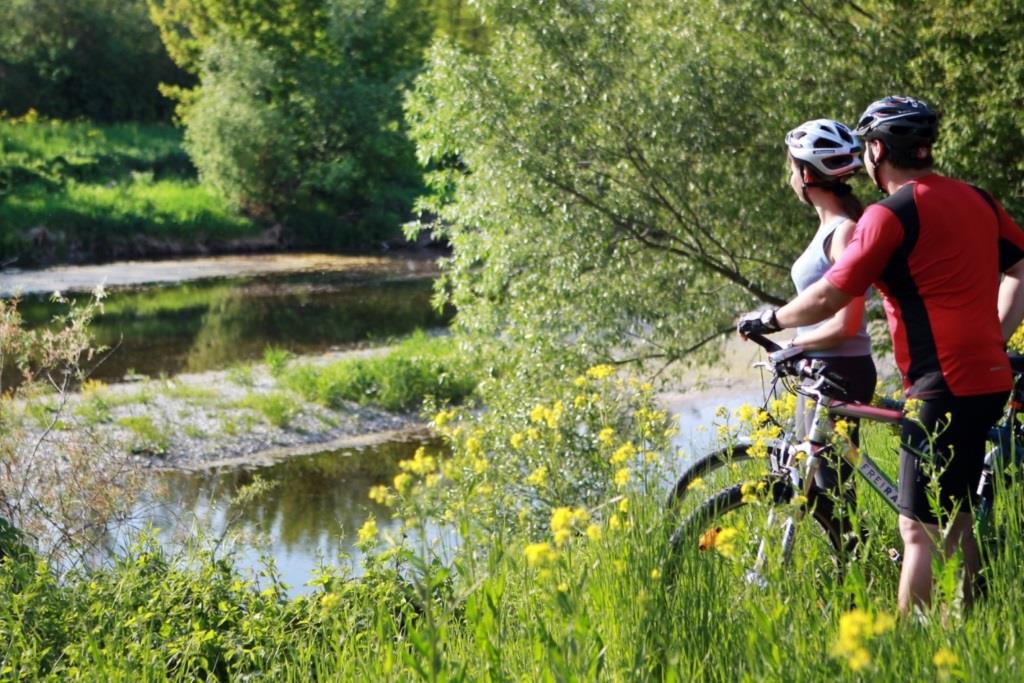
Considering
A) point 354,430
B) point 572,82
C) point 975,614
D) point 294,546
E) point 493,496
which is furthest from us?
point 354,430

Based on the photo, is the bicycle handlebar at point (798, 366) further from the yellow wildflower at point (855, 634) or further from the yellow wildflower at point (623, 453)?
the yellow wildflower at point (855, 634)

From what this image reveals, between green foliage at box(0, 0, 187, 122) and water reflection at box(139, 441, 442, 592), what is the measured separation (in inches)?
1436

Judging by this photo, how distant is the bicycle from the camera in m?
4.09

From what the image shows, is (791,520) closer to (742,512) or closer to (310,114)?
(742,512)

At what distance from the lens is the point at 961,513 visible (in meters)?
4.21

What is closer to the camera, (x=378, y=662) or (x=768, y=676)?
(x=768, y=676)

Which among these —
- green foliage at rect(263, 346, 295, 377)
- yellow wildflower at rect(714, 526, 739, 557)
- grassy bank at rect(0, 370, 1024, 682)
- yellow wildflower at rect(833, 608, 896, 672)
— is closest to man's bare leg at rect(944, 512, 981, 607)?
grassy bank at rect(0, 370, 1024, 682)

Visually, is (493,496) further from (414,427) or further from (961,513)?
(414,427)

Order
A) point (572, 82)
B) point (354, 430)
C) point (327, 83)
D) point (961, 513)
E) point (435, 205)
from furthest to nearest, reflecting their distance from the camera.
→ 1. point (327, 83)
2. point (354, 430)
3. point (435, 205)
4. point (572, 82)
5. point (961, 513)

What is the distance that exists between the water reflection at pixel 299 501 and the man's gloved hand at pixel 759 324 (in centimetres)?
684

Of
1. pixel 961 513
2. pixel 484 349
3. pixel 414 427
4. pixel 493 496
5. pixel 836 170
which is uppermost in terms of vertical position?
pixel 836 170

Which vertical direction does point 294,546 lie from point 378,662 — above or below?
below

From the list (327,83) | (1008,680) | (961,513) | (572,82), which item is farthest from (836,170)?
(327,83)

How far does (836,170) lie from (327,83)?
40274 millimetres
